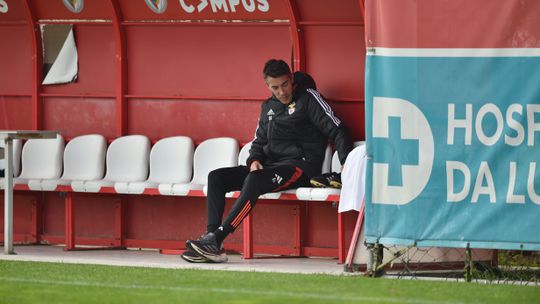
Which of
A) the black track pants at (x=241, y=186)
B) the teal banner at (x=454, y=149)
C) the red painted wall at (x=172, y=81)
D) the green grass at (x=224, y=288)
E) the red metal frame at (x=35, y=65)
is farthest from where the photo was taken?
the red metal frame at (x=35, y=65)

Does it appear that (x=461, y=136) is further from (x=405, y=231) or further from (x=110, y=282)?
(x=110, y=282)

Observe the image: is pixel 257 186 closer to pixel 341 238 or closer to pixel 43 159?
pixel 341 238

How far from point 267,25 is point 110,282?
3.66 metres

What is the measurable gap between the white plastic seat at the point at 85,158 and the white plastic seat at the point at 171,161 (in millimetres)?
552

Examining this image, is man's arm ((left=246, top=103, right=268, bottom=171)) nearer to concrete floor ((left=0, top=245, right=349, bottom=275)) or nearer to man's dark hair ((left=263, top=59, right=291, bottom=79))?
man's dark hair ((left=263, top=59, right=291, bottom=79))

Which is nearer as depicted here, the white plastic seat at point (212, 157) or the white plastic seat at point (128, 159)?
the white plastic seat at point (212, 157)

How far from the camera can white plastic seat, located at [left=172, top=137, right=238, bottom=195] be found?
1220cm

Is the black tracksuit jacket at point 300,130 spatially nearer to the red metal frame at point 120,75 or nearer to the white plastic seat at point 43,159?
the red metal frame at point 120,75

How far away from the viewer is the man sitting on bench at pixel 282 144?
36.4 ft

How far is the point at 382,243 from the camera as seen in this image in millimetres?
9609

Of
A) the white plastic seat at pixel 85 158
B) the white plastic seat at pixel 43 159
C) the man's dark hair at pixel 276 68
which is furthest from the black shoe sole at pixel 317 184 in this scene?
the white plastic seat at pixel 43 159

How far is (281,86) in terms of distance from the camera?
37.1 feet

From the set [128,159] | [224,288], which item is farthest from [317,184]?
[224,288]

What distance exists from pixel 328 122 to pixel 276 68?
608 mm
